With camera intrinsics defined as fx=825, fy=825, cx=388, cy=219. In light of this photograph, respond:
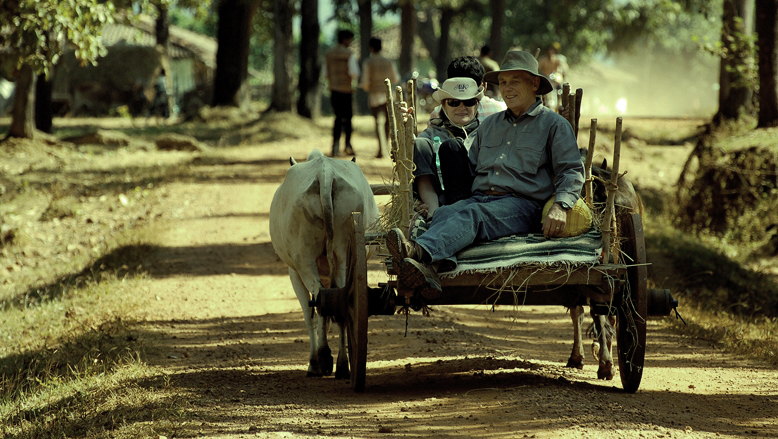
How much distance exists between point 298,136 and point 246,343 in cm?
1229

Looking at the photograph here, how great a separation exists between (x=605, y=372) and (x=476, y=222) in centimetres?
165

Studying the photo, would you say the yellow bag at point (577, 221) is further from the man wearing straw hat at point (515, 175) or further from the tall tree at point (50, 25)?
the tall tree at point (50, 25)

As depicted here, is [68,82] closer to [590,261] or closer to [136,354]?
[136,354]

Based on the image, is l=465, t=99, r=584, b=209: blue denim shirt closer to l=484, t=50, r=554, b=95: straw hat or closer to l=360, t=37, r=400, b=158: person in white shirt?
l=484, t=50, r=554, b=95: straw hat

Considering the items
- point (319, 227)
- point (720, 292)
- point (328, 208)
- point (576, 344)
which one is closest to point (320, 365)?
point (319, 227)

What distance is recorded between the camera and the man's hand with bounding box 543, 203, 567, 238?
4.44 metres

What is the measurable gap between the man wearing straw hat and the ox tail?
1012mm

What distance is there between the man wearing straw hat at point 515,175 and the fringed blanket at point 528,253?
6 centimetres

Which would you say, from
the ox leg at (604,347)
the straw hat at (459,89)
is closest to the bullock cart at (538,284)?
the ox leg at (604,347)

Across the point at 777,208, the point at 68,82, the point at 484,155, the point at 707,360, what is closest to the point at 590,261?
the point at 484,155

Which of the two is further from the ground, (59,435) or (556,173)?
(556,173)

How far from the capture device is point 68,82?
31.6 meters

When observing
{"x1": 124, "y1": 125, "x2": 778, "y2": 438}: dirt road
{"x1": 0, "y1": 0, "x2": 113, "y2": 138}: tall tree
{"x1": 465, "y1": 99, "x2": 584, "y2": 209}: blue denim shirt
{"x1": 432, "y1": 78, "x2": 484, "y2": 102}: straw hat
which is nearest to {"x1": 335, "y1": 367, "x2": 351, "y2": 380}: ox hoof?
{"x1": 124, "y1": 125, "x2": 778, "y2": 438}: dirt road

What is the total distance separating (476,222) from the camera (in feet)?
14.8
